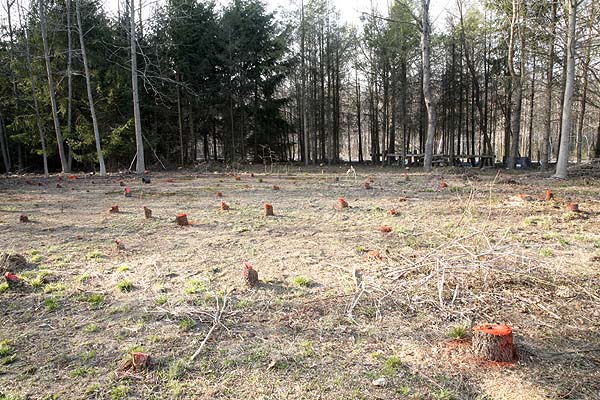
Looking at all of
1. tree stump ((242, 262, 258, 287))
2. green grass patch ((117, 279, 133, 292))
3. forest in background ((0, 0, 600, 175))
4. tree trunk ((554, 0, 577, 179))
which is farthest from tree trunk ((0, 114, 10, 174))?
tree trunk ((554, 0, 577, 179))

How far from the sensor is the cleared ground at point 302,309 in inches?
84.2

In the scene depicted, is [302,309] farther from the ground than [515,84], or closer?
closer

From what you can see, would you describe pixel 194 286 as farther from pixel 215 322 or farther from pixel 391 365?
pixel 391 365

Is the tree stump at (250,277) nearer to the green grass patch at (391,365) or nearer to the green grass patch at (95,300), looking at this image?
the green grass patch at (95,300)

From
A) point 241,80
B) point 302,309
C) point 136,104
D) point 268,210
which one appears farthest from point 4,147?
point 302,309

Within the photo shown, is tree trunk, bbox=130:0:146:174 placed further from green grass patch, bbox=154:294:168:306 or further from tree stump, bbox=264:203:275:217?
green grass patch, bbox=154:294:168:306

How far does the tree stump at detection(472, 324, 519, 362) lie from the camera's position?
223 cm

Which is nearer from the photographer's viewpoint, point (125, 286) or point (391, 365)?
point (391, 365)

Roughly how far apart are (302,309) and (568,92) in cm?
1187

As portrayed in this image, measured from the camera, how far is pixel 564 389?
1991 mm

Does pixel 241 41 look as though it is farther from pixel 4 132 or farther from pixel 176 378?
pixel 176 378

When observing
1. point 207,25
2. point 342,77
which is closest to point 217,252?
point 207,25

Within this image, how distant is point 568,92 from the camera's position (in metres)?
11.0

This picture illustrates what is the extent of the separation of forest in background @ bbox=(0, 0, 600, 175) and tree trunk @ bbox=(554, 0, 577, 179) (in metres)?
5.33
